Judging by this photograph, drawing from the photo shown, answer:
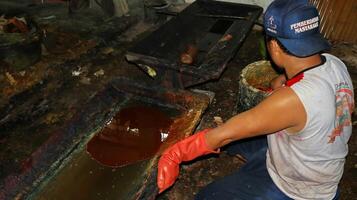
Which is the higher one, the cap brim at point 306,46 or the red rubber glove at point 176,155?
the cap brim at point 306,46

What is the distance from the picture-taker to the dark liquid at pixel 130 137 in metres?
2.77

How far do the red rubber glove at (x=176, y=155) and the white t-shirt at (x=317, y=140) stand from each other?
510 millimetres

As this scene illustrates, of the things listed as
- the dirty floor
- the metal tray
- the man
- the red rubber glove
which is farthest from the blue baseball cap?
the dirty floor

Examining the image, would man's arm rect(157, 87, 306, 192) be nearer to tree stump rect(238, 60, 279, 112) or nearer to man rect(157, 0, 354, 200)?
man rect(157, 0, 354, 200)

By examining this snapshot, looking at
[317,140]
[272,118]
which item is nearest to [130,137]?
[272,118]

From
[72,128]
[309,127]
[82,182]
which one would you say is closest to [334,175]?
[309,127]

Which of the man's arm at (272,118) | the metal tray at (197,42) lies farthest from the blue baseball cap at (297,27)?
the metal tray at (197,42)

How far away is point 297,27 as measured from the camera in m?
2.01

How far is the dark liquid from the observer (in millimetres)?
2768

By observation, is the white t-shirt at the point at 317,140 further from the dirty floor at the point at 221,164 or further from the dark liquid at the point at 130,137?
the dark liquid at the point at 130,137

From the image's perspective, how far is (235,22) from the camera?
455cm

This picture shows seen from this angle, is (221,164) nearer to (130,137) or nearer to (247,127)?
(130,137)

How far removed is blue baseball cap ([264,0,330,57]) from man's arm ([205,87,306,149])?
30cm

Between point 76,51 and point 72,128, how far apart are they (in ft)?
8.71
